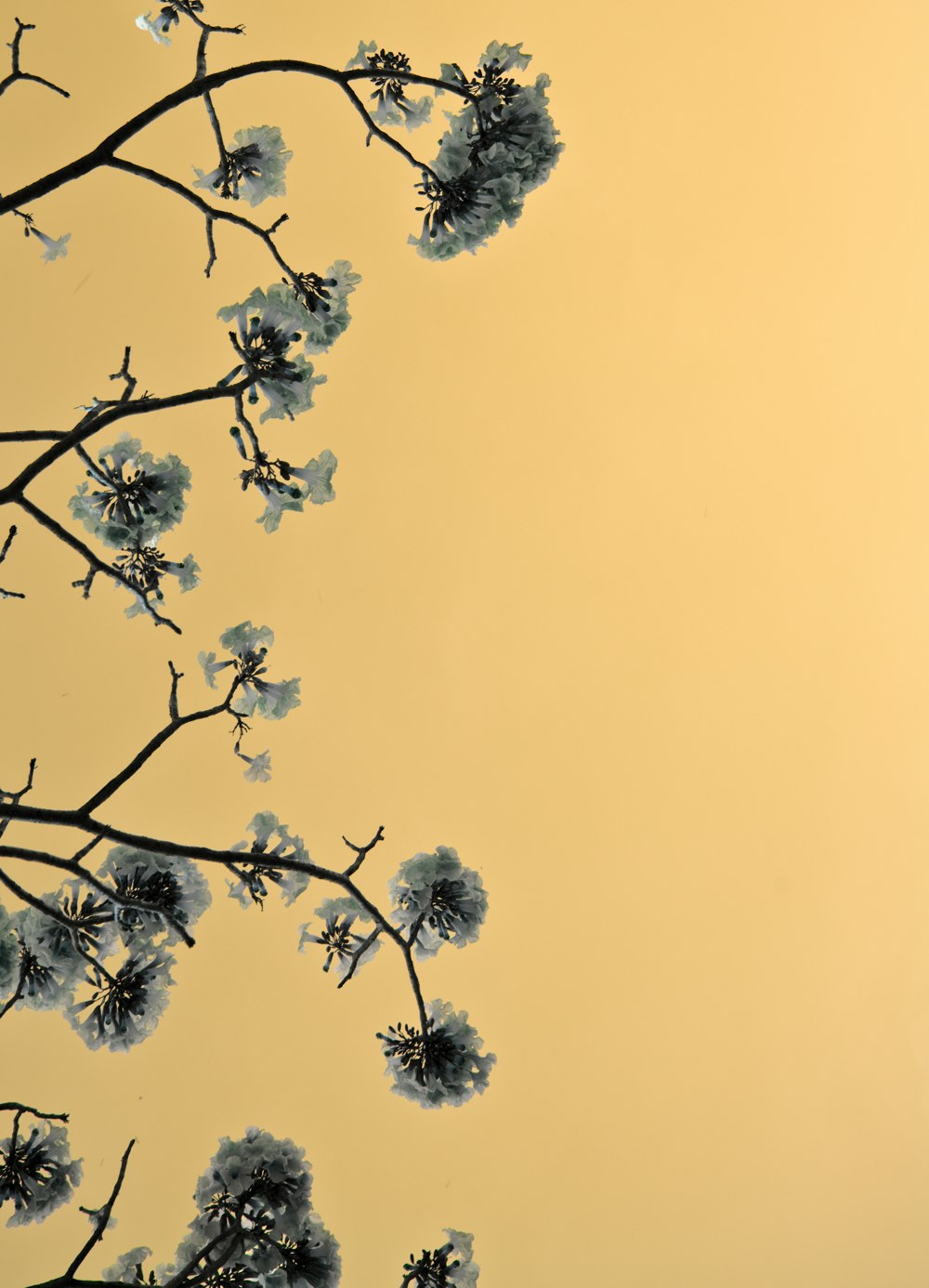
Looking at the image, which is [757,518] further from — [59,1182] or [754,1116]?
[59,1182]

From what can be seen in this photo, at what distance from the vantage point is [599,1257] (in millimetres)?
2188

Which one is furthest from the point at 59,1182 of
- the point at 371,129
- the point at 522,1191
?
the point at 522,1191

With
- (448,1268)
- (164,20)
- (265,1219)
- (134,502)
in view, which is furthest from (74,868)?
(164,20)

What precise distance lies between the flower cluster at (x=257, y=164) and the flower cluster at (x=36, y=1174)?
81 cm

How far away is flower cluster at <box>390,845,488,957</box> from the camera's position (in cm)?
102

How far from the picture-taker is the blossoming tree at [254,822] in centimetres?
77

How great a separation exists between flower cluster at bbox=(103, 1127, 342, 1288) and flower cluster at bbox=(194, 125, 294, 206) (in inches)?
33.1

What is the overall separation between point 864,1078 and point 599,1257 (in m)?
0.67

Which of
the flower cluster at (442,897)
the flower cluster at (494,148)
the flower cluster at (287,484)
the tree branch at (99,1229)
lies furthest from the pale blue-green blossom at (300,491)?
the tree branch at (99,1229)

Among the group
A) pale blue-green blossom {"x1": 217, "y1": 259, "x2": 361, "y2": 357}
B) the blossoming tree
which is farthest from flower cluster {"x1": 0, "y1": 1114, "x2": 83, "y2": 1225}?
pale blue-green blossom {"x1": 217, "y1": 259, "x2": 361, "y2": 357}

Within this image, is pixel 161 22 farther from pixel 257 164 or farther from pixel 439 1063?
pixel 439 1063

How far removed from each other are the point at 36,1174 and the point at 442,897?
0.40m

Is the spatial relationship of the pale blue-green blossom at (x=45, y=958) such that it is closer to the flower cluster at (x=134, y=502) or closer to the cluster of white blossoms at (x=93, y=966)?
the cluster of white blossoms at (x=93, y=966)

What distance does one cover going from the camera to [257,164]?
99 cm
